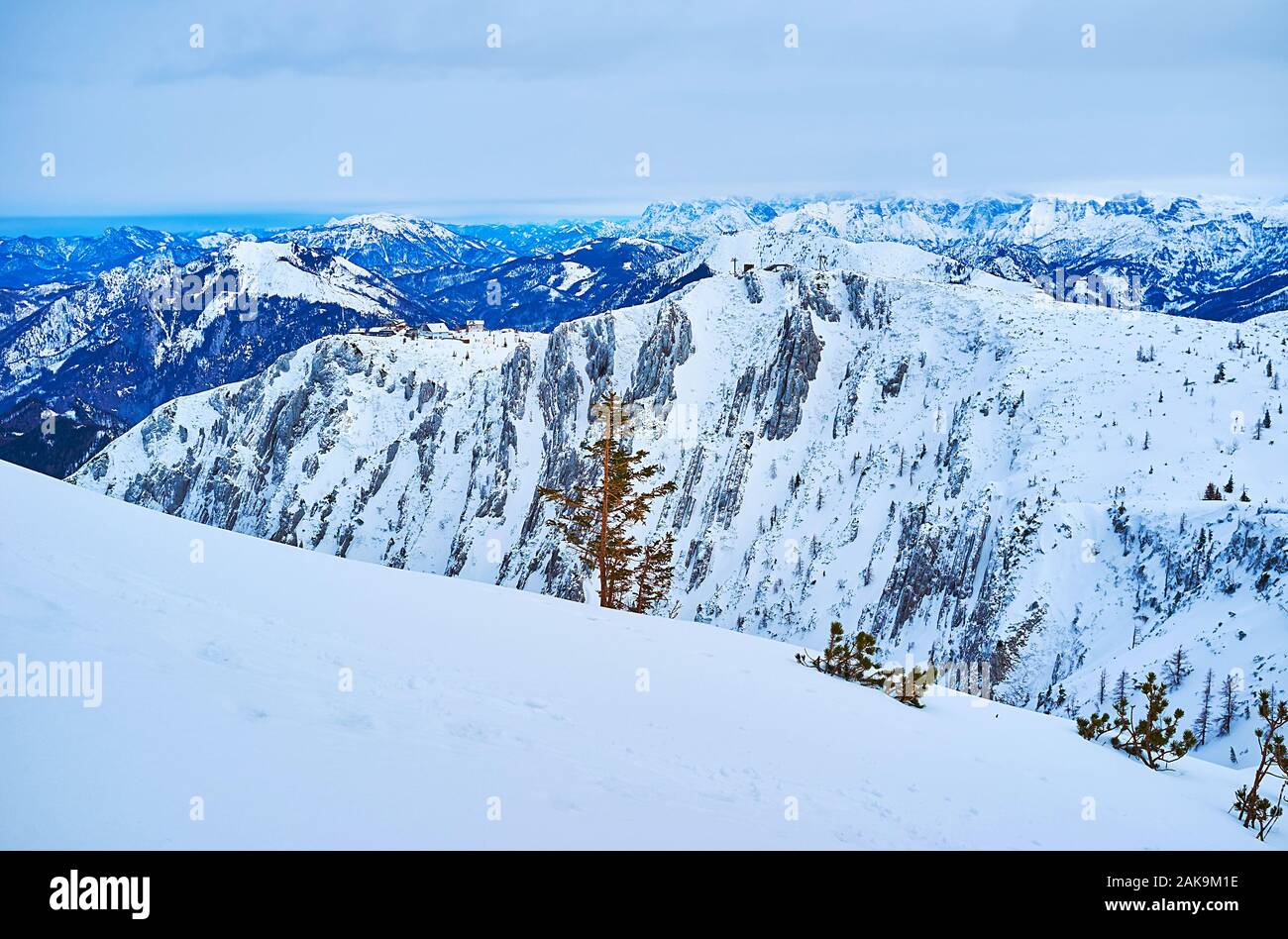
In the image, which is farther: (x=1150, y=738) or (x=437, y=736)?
(x=1150, y=738)

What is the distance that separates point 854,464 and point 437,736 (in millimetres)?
85003

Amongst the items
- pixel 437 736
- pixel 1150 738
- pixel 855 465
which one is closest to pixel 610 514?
pixel 1150 738

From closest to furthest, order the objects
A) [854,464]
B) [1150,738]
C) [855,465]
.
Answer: [1150,738] → [855,465] → [854,464]

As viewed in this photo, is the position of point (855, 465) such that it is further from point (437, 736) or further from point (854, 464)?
point (437, 736)

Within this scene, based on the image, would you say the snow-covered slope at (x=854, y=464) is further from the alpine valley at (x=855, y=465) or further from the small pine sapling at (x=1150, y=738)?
the small pine sapling at (x=1150, y=738)

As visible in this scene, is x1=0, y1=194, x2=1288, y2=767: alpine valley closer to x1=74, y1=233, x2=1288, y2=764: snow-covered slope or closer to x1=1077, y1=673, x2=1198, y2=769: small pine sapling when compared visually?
x1=74, y1=233, x2=1288, y2=764: snow-covered slope

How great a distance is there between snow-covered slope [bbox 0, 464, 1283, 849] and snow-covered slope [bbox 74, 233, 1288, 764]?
27.1m

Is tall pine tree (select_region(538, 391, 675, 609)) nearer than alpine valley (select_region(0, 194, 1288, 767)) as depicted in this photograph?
Yes

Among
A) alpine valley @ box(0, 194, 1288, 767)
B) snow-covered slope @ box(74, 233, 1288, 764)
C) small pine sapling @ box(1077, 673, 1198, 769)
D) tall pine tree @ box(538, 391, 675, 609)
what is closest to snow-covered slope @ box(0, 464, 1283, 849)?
small pine sapling @ box(1077, 673, 1198, 769)

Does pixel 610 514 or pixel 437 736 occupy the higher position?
pixel 437 736

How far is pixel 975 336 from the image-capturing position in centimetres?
8994

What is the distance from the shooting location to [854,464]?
287 feet

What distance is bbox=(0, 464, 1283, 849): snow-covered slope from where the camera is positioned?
552cm

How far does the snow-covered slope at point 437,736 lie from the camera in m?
5.52
